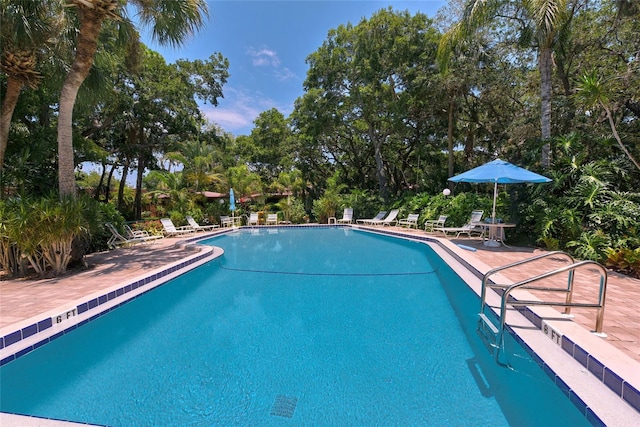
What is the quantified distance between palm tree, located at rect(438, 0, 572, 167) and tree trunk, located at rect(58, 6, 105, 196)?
1047cm

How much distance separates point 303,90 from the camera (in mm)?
21203

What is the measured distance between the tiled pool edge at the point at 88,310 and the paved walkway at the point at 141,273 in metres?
0.28

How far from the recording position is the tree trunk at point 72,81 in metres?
6.43

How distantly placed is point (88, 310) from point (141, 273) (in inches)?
72.3

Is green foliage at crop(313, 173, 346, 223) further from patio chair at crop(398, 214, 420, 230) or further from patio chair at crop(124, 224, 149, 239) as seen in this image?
patio chair at crop(124, 224, 149, 239)

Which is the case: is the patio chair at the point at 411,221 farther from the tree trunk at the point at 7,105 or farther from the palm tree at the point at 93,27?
the tree trunk at the point at 7,105

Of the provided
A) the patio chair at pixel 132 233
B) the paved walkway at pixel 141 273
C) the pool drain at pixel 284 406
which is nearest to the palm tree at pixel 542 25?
the paved walkway at pixel 141 273

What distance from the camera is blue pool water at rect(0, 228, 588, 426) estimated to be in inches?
110

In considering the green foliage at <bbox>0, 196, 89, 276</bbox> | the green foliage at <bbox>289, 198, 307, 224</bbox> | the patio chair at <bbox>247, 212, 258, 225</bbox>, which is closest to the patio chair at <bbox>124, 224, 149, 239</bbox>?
the green foliage at <bbox>0, 196, 89, 276</bbox>

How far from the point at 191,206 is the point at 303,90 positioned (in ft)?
37.2

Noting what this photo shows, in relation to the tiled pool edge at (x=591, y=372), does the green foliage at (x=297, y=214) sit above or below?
above

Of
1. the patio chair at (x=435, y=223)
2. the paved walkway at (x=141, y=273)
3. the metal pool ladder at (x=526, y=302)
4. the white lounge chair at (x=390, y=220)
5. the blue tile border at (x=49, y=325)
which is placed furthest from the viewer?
the white lounge chair at (x=390, y=220)

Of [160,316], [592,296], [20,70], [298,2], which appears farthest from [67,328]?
[298,2]

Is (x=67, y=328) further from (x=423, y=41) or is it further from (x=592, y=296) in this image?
(x=423, y=41)
